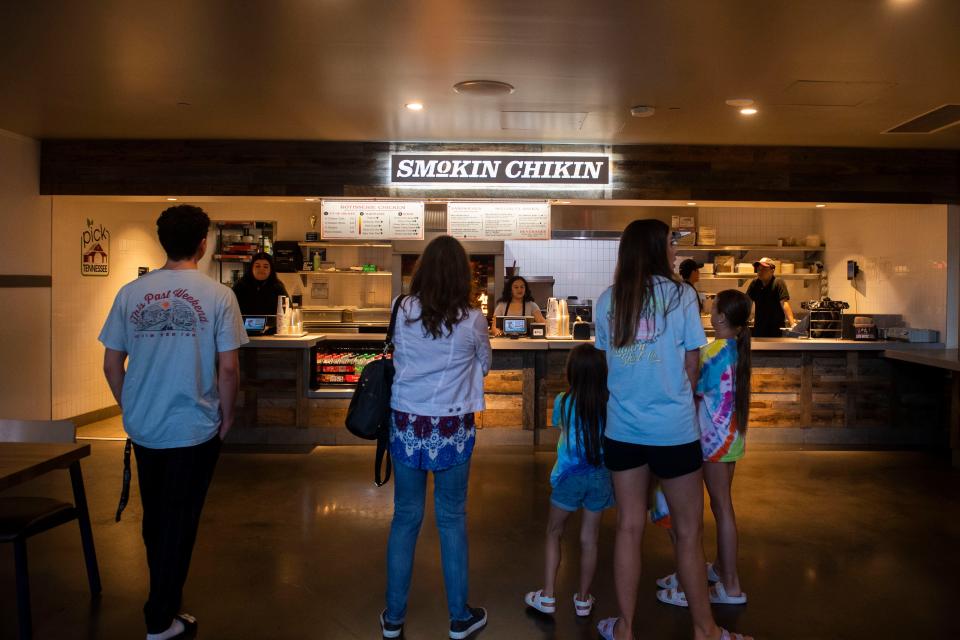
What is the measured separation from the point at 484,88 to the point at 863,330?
4.63m

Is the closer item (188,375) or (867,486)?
(188,375)

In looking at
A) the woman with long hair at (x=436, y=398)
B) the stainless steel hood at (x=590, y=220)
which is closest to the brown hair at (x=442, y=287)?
the woman with long hair at (x=436, y=398)

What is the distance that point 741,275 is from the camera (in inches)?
388

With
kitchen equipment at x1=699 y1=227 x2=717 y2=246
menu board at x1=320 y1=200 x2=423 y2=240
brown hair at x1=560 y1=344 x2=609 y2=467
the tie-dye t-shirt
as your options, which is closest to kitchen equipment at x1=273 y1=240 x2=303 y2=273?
menu board at x1=320 y1=200 x2=423 y2=240

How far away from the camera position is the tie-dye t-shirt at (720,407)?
3.25 m

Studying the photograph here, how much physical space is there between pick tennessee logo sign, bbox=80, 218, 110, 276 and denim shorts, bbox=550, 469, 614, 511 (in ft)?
21.5

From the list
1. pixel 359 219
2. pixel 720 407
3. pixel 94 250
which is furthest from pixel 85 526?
pixel 94 250

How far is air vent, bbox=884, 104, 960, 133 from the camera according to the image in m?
5.63

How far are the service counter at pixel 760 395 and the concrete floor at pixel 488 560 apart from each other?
83 centimetres

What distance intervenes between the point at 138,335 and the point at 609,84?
3508 mm

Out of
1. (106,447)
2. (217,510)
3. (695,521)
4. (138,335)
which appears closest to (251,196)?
(106,447)

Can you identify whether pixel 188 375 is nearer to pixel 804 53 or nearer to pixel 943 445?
pixel 804 53

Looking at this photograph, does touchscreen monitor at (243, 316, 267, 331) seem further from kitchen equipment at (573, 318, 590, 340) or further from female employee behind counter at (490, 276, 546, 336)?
kitchen equipment at (573, 318, 590, 340)

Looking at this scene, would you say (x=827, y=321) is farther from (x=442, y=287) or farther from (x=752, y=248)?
(x=442, y=287)
